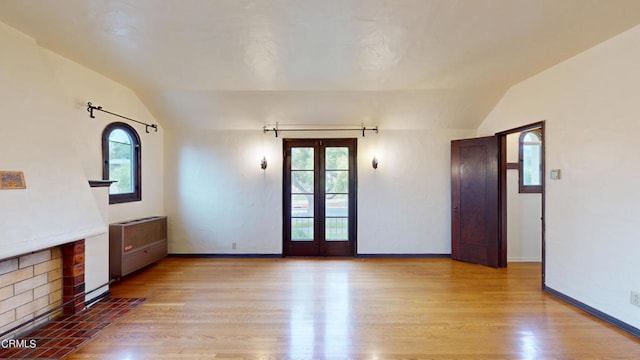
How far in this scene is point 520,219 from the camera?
4.31m

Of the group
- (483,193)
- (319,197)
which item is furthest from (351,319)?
(483,193)

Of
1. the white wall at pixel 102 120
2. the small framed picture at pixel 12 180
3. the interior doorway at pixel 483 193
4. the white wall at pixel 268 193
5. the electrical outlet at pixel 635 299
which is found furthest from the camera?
the white wall at pixel 268 193

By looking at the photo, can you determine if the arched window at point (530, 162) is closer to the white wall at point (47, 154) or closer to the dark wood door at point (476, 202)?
the dark wood door at point (476, 202)

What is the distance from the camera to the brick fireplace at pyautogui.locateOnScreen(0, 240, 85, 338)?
220 cm

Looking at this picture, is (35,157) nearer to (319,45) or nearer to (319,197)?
(319,45)

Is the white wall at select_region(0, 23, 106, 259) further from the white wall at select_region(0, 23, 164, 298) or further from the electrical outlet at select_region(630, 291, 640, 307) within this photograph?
the electrical outlet at select_region(630, 291, 640, 307)

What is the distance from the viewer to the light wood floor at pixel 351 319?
84.0 inches

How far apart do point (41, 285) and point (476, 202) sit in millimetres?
5436

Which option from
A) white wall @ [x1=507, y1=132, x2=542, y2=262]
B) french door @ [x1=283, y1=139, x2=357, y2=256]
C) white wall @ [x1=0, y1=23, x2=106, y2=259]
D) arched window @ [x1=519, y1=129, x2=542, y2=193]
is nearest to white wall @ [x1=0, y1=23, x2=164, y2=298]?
white wall @ [x1=0, y1=23, x2=106, y2=259]

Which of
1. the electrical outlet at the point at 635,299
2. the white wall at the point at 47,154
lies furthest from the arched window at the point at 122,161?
the electrical outlet at the point at 635,299

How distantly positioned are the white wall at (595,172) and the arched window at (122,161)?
219 inches

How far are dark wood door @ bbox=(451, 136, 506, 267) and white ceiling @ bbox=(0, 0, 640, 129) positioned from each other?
2.24 ft

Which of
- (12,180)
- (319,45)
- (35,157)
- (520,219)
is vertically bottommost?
(520,219)

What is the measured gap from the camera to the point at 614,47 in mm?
2467
